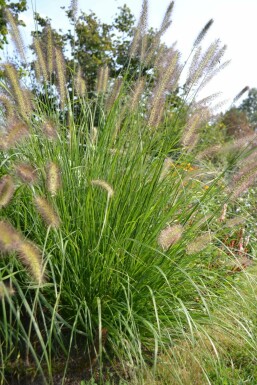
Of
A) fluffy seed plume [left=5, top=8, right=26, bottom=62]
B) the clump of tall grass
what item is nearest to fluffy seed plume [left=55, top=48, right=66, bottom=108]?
the clump of tall grass

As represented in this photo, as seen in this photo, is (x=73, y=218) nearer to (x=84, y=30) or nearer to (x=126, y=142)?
(x=126, y=142)

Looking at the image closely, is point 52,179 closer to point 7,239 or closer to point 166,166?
point 7,239

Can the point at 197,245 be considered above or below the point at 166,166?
below

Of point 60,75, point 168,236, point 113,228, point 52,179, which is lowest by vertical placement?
point 113,228

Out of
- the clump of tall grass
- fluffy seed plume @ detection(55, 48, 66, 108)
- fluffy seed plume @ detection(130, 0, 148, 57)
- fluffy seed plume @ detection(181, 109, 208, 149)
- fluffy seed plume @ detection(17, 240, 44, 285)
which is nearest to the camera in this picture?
fluffy seed plume @ detection(17, 240, 44, 285)

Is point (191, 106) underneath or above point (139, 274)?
above

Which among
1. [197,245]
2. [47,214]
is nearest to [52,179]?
[47,214]

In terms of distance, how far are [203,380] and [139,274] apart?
0.66 m

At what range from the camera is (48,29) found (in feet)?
9.94

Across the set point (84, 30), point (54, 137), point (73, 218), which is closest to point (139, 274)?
point (73, 218)

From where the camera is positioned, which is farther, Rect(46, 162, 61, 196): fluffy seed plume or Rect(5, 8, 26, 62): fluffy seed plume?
Rect(5, 8, 26, 62): fluffy seed plume

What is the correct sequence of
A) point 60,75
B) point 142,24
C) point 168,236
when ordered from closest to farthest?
point 168,236 → point 60,75 → point 142,24

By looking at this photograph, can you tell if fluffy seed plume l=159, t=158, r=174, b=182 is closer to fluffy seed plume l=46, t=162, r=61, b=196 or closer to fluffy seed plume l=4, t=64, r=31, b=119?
fluffy seed plume l=4, t=64, r=31, b=119

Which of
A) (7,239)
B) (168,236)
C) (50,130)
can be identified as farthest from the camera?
(50,130)
